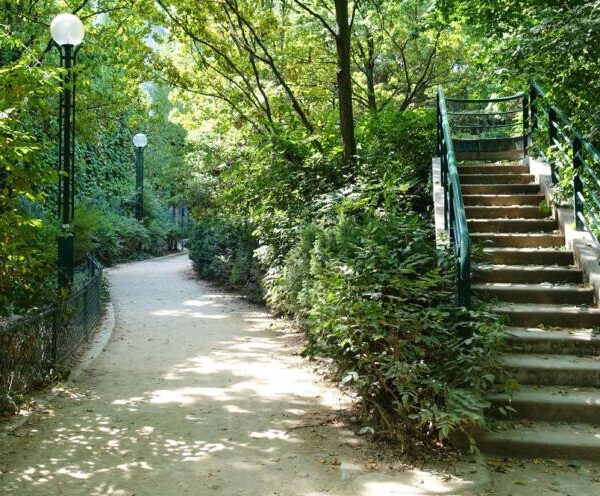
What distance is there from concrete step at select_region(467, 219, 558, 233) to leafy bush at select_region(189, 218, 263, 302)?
6.38 m

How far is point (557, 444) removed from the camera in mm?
4414

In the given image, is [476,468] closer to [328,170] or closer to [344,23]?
[328,170]

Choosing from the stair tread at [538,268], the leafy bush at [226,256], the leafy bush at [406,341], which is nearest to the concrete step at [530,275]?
the stair tread at [538,268]

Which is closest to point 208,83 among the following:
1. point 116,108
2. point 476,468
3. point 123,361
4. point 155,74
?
point 155,74

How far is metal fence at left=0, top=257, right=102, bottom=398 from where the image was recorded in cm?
579

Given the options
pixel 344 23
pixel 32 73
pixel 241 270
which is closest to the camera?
pixel 32 73

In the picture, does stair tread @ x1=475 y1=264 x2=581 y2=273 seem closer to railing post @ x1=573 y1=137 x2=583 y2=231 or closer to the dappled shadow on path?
railing post @ x1=573 y1=137 x2=583 y2=231

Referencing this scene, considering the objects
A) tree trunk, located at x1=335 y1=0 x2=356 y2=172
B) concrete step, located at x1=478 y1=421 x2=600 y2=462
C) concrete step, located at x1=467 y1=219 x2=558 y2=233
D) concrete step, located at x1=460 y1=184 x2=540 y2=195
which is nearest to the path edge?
concrete step, located at x1=478 y1=421 x2=600 y2=462

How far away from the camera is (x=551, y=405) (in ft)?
15.7

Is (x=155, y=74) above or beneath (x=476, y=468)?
above

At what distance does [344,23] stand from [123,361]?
6.72 meters

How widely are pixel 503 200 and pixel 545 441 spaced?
4.45m

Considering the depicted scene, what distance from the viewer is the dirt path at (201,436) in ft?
13.9

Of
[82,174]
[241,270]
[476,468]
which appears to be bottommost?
[476,468]
